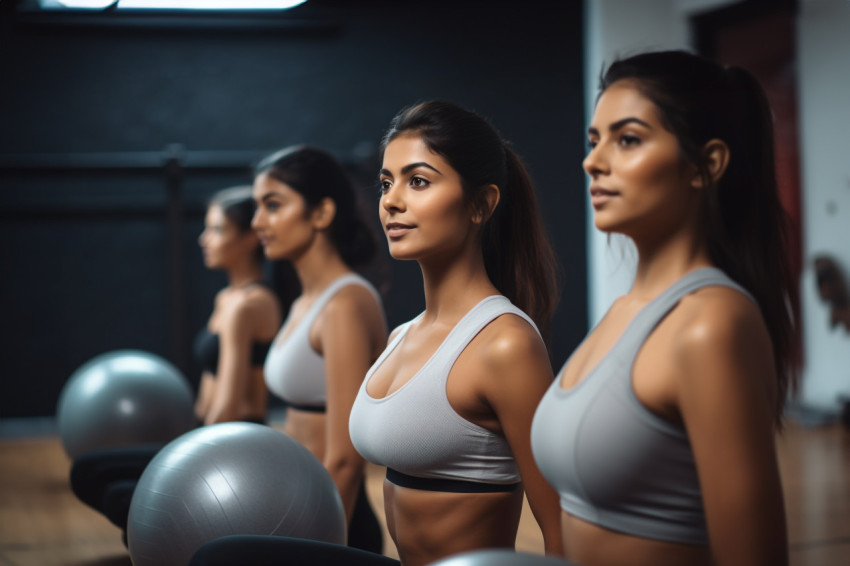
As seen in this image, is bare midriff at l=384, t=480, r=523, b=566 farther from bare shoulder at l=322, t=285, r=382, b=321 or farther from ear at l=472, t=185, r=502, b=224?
bare shoulder at l=322, t=285, r=382, b=321

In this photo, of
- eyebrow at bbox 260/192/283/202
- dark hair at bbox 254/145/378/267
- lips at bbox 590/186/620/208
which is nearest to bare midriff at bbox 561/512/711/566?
lips at bbox 590/186/620/208

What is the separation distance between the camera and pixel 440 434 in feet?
4.69

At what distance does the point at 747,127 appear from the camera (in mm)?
1185

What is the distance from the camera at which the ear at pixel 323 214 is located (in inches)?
100

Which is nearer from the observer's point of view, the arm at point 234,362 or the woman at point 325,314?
the woman at point 325,314

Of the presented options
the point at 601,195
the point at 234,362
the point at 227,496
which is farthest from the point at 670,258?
the point at 234,362

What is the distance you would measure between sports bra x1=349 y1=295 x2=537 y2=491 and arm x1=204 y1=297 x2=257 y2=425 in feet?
5.70

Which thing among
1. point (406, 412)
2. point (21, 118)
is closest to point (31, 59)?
point (21, 118)

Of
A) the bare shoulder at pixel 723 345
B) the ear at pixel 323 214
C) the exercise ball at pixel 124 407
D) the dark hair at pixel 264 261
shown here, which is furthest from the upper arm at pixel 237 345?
the bare shoulder at pixel 723 345

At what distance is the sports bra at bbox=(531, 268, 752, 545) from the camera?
109 cm

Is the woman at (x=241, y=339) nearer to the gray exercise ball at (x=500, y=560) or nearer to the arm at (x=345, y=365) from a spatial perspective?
the arm at (x=345, y=365)

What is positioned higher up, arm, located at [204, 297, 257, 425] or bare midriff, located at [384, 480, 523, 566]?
bare midriff, located at [384, 480, 523, 566]

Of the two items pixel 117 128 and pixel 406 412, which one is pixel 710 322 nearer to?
pixel 406 412

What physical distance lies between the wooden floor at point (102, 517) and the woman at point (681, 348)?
1833 millimetres
